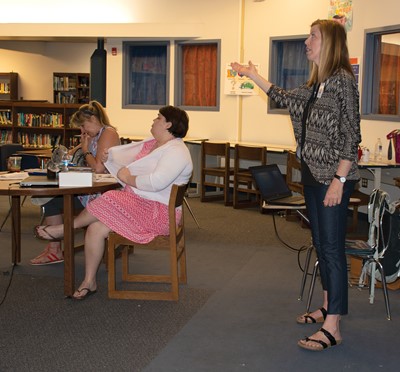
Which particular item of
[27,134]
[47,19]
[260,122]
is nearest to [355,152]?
[260,122]

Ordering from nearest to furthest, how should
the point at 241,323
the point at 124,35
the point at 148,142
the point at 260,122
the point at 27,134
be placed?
the point at 241,323 < the point at 148,142 < the point at 260,122 < the point at 124,35 < the point at 27,134

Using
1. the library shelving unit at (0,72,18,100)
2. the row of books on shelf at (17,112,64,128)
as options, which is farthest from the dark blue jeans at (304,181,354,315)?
the library shelving unit at (0,72,18,100)

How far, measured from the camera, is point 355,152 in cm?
333

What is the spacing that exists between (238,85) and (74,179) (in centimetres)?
545

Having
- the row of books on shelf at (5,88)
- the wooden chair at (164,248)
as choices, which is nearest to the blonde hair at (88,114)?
the wooden chair at (164,248)

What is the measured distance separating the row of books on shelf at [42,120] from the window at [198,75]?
286 cm

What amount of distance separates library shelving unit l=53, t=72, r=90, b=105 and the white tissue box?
1144 centimetres

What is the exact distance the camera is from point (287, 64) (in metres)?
9.01

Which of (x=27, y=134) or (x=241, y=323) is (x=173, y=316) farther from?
(x=27, y=134)

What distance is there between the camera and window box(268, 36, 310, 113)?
348 inches

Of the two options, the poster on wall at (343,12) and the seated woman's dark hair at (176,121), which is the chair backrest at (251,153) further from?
the seated woman's dark hair at (176,121)

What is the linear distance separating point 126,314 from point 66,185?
2.86ft

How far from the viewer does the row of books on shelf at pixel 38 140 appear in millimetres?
12023

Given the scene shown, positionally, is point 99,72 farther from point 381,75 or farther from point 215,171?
point 381,75
